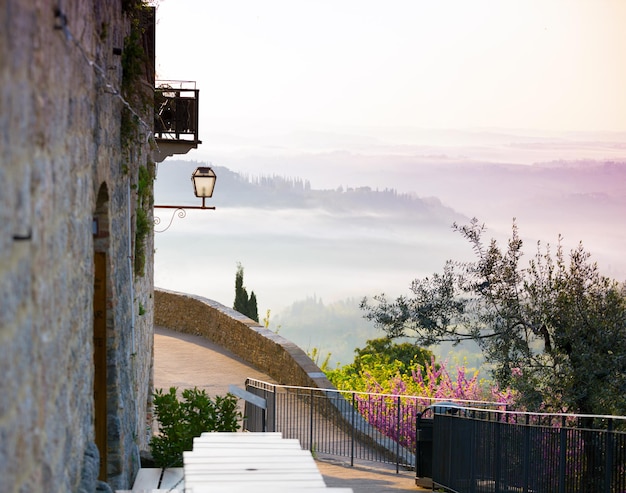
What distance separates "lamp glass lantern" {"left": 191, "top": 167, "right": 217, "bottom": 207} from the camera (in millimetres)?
15117

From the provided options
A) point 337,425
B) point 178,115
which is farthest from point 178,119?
point 337,425

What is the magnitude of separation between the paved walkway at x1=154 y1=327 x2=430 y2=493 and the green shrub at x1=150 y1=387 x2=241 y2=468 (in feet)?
7.30

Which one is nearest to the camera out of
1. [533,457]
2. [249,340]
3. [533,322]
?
[533,457]

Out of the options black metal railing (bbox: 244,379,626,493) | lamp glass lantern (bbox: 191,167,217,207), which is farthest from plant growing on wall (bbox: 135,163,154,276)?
lamp glass lantern (bbox: 191,167,217,207)

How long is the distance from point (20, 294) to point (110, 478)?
153 inches

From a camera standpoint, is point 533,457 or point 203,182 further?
point 203,182

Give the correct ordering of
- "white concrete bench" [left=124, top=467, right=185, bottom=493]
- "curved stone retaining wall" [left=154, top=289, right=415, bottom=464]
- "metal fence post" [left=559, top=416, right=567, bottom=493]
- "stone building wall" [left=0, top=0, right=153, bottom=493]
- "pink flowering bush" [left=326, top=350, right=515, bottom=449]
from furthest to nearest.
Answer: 1. "pink flowering bush" [left=326, top=350, right=515, bottom=449]
2. "curved stone retaining wall" [left=154, top=289, right=415, bottom=464]
3. "metal fence post" [left=559, top=416, right=567, bottom=493]
4. "white concrete bench" [left=124, top=467, right=185, bottom=493]
5. "stone building wall" [left=0, top=0, right=153, bottom=493]

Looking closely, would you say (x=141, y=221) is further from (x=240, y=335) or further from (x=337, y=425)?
(x=240, y=335)

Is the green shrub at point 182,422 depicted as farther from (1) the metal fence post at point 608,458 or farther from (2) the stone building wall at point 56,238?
(1) the metal fence post at point 608,458

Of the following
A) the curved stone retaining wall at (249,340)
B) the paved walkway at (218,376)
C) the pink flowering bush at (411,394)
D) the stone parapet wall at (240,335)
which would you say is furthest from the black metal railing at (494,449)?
the stone parapet wall at (240,335)

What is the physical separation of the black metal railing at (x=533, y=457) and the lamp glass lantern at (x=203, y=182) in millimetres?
5967

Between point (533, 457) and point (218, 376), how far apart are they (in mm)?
10673

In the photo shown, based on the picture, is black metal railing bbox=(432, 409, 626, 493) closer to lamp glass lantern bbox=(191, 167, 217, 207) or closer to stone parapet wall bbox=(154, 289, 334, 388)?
lamp glass lantern bbox=(191, 167, 217, 207)

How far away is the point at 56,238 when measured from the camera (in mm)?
4941
